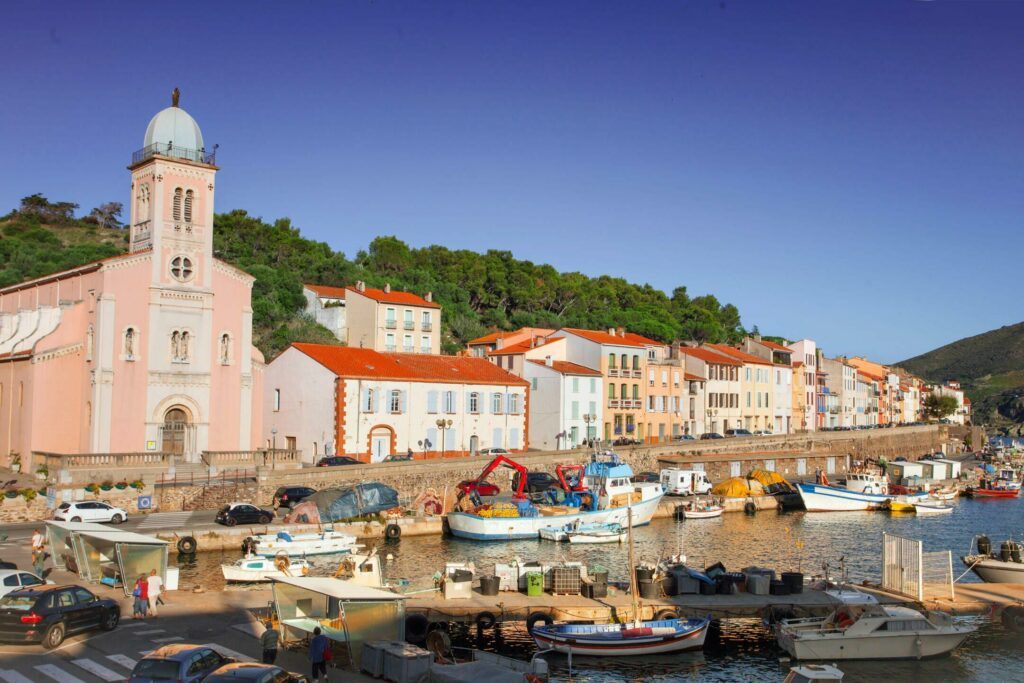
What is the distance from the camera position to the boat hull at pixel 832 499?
60.8 metres

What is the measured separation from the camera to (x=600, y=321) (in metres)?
114

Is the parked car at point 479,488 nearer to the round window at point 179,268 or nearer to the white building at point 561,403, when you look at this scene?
the white building at point 561,403

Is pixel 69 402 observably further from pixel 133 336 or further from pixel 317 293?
pixel 317 293

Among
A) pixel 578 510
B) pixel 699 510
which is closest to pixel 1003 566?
pixel 578 510

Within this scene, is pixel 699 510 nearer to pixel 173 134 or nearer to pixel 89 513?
pixel 89 513

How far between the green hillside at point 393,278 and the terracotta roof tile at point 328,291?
1.50 meters

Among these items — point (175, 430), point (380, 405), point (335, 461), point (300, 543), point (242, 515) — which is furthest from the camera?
point (380, 405)

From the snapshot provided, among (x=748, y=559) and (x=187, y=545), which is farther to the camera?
(x=748, y=559)

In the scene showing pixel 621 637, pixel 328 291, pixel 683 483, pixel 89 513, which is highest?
pixel 328 291

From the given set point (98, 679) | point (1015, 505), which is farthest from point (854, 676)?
point (1015, 505)

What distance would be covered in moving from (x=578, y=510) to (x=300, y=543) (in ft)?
53.2

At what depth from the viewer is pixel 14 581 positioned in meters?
23.5

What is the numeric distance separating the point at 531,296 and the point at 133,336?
6987cm

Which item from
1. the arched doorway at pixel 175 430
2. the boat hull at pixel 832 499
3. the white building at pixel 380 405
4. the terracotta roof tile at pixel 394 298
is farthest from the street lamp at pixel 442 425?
the boat hull at pixel 832 499
